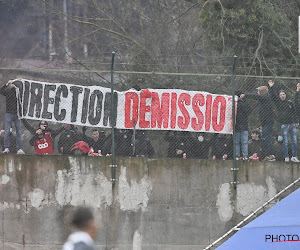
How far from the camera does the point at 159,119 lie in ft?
53.7

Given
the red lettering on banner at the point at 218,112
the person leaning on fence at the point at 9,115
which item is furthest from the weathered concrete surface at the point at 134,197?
the red lettering on banner at the point at 218,112

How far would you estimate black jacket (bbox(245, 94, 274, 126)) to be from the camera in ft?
53.3

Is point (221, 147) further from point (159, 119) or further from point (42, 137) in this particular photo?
point (42, 137)

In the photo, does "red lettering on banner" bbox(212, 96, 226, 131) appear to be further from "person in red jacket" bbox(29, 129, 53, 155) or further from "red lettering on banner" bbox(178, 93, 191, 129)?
"person in red jacket" bbox(29, 129, 53, 155)

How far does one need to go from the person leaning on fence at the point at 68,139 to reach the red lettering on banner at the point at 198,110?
2.02 m

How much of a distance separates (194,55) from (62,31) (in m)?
6.10

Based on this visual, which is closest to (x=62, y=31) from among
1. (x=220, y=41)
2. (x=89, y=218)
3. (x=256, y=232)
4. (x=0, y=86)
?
(x=220, y=41)

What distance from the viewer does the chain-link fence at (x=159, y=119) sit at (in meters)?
16.2

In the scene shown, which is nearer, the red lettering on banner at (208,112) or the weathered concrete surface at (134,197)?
the weathered concrete surface at (134,197)

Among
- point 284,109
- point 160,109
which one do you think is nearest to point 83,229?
point 160,109

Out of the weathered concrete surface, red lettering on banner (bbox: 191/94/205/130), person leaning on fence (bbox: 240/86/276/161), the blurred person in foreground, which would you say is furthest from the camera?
red lettering on banner (bbox: 191/94/205/130)

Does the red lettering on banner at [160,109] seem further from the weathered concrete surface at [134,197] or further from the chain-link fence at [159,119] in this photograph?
the weathered concrete surface at [134,197]

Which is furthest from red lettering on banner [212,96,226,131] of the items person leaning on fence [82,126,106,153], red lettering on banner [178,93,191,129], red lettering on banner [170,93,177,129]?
person leaning on fence [82,126,106,153]

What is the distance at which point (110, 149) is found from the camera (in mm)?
16266
